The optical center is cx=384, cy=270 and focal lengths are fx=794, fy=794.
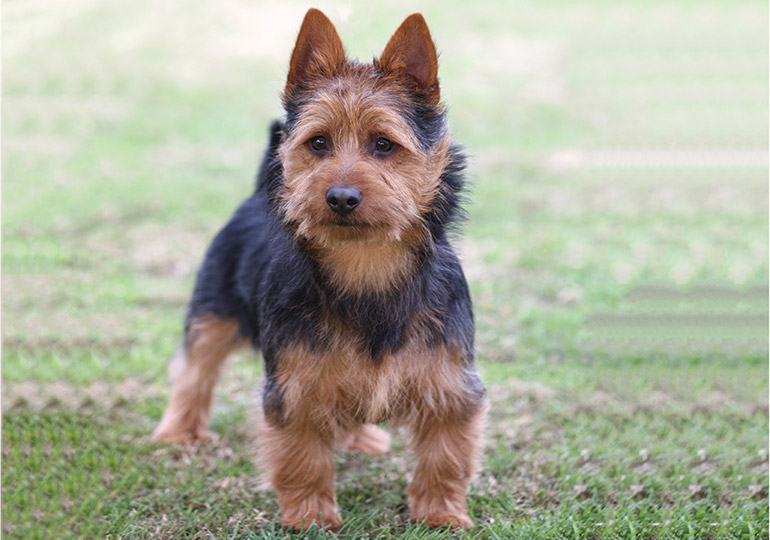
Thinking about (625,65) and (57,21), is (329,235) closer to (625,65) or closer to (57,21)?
(625,65)

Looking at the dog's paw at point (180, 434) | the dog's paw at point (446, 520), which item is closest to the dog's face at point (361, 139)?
the dog's paw at point (446, 520)

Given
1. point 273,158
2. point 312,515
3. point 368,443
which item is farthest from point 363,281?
point 368,443

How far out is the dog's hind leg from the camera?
215 inches

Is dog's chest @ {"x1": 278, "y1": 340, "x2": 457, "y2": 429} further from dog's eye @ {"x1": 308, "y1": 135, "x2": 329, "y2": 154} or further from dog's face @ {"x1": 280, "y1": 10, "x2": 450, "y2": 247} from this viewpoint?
dog's eye @ {"x1": 308, "y1": 135, "x2": 329, "y2": 154}

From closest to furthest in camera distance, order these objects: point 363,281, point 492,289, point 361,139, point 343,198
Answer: point 343,198 → point 361,139 → point 363,281 → point 492,289

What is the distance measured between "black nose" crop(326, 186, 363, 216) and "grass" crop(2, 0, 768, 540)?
3.55 ft

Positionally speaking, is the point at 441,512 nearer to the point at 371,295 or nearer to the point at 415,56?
the point at 371,295

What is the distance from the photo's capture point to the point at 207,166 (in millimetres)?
12430

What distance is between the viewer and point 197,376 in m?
5.55

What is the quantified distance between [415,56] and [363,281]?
1166mm

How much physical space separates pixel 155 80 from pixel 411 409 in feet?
45.4

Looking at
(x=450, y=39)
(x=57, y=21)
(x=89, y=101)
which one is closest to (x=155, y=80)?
(x=89, y=101)

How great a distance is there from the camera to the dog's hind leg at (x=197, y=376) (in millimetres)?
5465

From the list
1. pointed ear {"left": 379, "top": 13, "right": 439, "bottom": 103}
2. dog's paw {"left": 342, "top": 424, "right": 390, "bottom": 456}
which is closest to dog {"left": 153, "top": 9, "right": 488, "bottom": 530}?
pointed ear {"left": 379, "top": 13, "right": 439, "bottom": 103}
